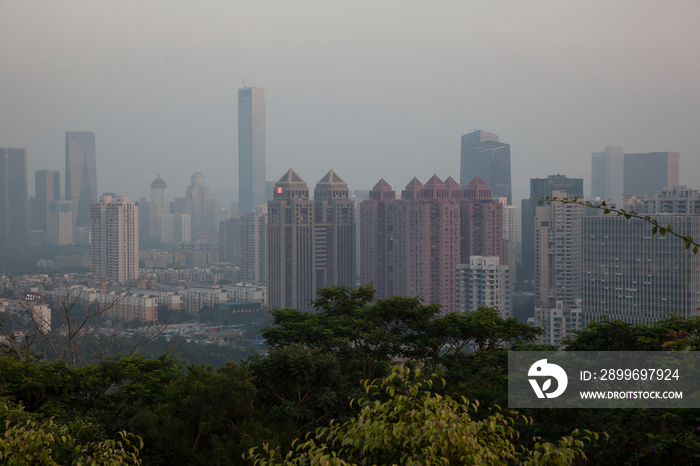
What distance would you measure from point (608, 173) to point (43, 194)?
57.3 meters

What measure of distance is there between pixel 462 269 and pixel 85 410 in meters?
26.7

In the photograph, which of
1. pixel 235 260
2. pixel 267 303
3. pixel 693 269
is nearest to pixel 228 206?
pixel 235 260

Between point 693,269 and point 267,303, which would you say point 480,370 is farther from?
point 267,303

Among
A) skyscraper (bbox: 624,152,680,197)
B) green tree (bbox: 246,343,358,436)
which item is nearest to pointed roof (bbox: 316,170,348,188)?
skyscraper (bbox: 624,152,680,197)

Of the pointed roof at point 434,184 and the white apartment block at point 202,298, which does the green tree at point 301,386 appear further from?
the white apartment block at point 202,298

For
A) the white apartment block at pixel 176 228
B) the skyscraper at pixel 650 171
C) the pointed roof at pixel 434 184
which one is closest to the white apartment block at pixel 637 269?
the pointed roof at pixel 434 184

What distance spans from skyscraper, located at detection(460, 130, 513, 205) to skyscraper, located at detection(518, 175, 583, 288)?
63.4ft

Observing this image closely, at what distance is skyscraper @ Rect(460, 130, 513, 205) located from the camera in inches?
2628

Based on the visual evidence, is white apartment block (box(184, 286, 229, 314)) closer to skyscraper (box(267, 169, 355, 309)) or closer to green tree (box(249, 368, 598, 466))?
skyscraper (box(267, 169, 355, 309))

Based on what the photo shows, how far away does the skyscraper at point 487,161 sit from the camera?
6675 cm

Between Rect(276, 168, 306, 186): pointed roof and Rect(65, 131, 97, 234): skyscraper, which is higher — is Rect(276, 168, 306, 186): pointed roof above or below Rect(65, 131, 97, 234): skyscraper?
below

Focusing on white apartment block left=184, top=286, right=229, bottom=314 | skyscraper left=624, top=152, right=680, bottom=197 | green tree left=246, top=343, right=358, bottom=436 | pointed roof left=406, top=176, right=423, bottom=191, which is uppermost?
skyscraper left=624, top=152, right=680, bottom=197

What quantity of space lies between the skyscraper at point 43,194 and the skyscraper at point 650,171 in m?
57.2

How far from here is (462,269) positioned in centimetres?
2989
